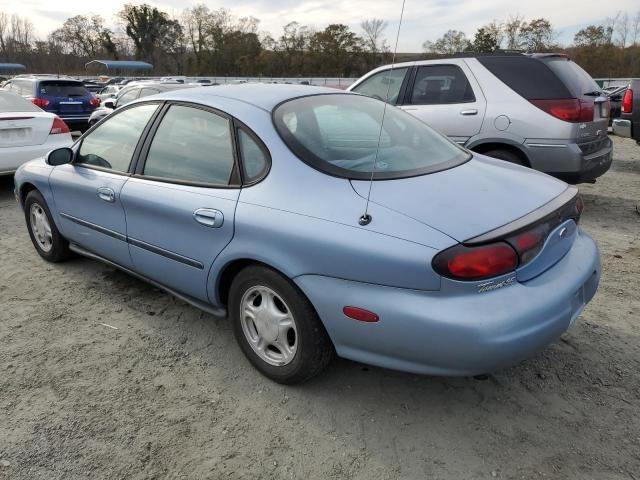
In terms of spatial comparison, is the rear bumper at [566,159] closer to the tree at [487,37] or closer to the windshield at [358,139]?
the windshield at [358,139]

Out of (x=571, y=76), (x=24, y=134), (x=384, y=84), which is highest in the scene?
(x=571, y=76)

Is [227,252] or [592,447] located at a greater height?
[227,252]

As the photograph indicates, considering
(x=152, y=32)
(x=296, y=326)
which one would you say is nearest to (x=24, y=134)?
(x=296, y=326)

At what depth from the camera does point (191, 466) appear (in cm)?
221

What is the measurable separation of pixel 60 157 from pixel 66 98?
1022 cm

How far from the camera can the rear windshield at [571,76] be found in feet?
17.7

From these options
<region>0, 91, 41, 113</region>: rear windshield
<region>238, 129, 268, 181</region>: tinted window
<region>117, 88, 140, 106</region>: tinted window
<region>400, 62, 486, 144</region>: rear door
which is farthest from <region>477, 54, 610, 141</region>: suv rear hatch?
<region>117, 88, 140, 106</region>: tinted window

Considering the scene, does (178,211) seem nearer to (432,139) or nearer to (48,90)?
(432,139)

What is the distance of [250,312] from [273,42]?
Answer: 68193 mm

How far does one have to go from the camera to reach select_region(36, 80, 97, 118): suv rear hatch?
40.2 feet

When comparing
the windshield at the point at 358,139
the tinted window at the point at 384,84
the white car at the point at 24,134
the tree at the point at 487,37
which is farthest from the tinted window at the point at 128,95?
the tree at the point at 487,37

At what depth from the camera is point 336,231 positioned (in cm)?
222

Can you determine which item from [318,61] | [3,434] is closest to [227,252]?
[3,434]

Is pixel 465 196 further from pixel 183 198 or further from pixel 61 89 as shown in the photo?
pixel 61 89
